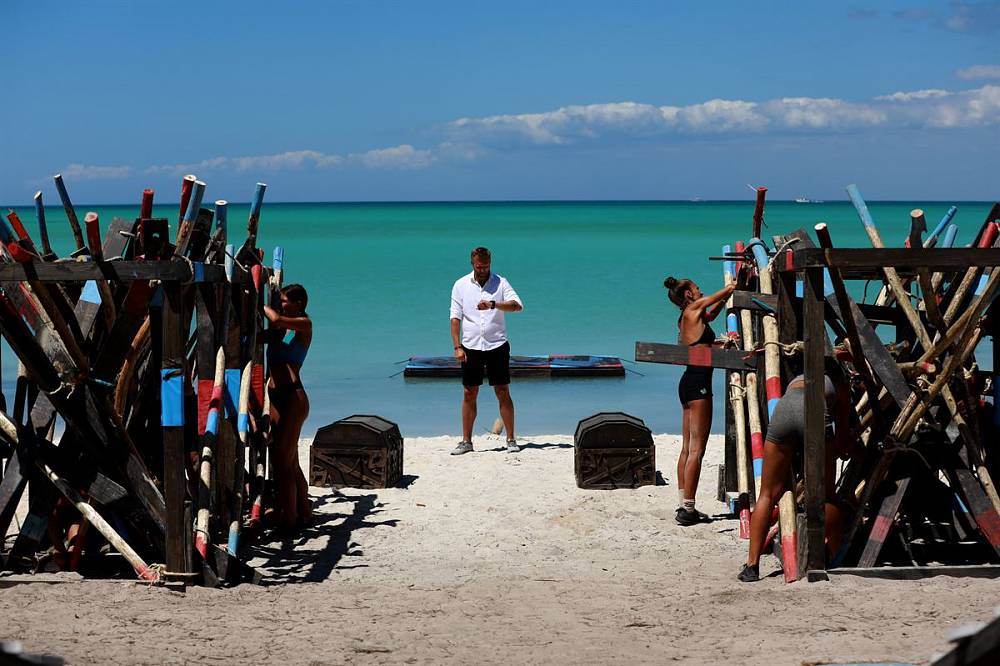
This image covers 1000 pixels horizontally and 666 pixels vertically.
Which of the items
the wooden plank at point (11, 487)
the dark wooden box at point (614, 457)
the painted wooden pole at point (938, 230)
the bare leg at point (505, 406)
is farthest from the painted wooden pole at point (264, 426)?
the painted wooden pole at point (938, 230)

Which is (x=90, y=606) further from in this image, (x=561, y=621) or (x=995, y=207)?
(x=995, y=207)

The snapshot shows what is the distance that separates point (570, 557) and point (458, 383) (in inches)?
382

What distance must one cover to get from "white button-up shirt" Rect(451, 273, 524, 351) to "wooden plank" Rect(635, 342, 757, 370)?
12.8 feet

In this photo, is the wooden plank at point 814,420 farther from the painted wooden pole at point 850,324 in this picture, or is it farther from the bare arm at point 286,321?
the bare arm at point 286,321

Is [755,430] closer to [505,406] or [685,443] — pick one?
[685,443]

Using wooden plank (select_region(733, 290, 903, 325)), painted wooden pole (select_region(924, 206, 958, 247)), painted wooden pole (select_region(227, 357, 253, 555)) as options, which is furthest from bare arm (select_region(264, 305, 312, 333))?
painted wooden pole (select_region(924, 206, 958, 247))

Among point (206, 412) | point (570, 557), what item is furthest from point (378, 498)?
point (206, 412)

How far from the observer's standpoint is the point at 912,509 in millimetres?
7395

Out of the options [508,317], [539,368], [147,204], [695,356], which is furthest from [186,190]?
[508,317]

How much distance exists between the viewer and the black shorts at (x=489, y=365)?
37.4ft

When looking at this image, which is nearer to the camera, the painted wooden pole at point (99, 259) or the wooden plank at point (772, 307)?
the painted wooden pole at point (99, 259)

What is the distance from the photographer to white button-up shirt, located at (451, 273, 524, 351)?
37.5ft

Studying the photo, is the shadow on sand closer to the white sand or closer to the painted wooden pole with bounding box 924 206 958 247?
the white sand

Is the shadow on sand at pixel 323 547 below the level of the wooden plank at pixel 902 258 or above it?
below
